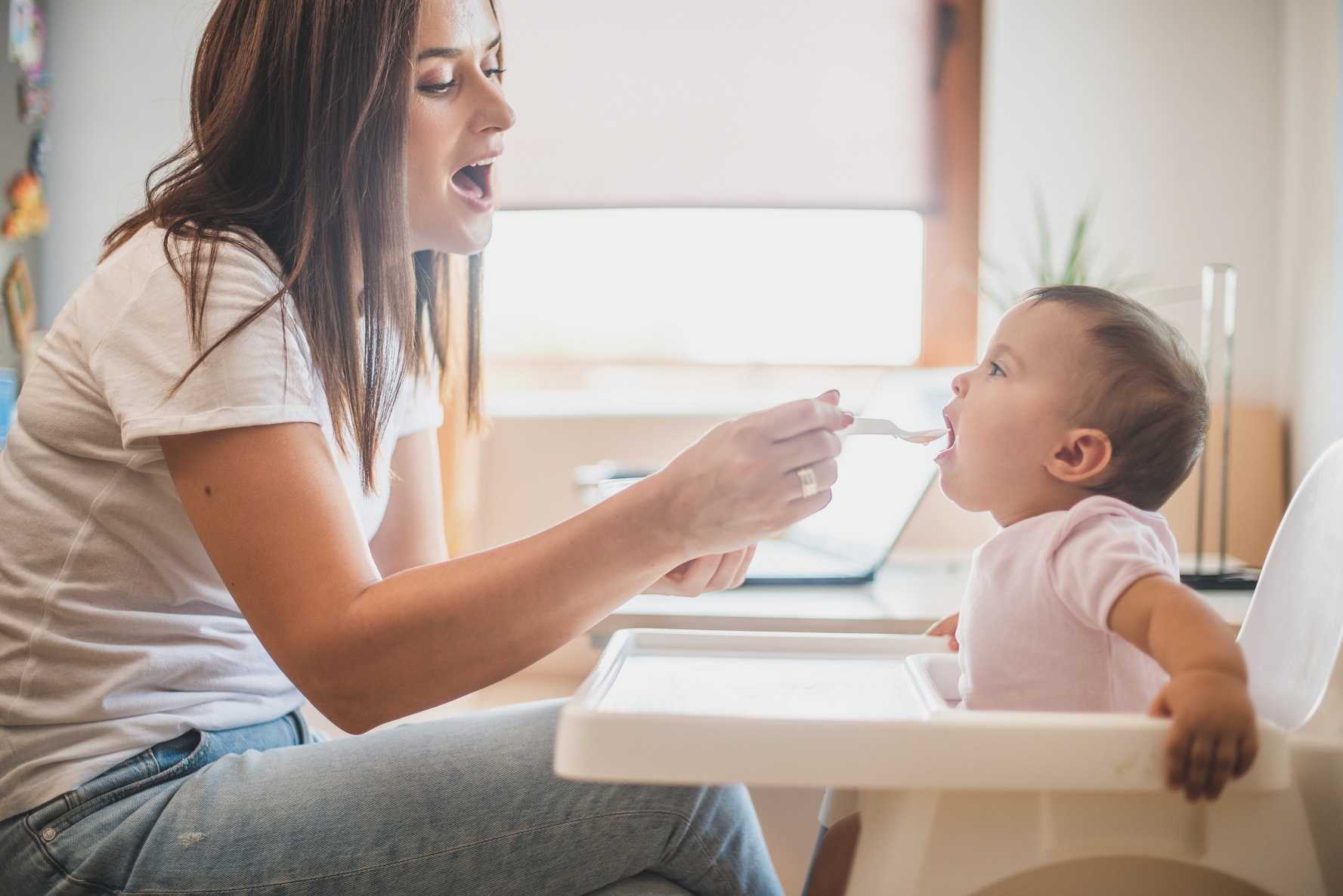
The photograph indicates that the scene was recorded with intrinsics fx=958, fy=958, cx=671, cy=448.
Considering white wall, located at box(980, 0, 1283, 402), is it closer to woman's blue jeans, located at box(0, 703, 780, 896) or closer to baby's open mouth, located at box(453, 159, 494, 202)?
baby's open mouth, located at box(453, 159, 494, 202)

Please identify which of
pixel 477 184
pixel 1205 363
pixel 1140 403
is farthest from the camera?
→ pixel 1205 363

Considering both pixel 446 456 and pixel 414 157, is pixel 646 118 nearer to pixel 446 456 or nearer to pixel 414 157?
pixel 446 456

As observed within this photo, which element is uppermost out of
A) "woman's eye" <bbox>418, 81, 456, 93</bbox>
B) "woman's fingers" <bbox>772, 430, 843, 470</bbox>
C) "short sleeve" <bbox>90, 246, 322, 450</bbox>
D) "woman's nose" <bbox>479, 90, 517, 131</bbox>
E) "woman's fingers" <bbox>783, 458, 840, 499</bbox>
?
"woman's eye" <bbox>418, 81, 456, 93</bbox>

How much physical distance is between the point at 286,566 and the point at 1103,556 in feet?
1.84

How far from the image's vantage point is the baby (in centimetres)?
69

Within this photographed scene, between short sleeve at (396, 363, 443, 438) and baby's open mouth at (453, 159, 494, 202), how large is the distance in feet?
0.72

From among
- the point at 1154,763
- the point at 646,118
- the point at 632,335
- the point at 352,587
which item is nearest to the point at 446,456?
the point at 632,335

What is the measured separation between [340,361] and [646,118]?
154 centimetres

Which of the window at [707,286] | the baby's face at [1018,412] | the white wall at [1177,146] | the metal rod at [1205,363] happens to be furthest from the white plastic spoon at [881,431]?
the window at [707,286]

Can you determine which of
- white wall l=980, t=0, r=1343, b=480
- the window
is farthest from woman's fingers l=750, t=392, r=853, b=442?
the window

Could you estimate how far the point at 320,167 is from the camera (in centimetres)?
80

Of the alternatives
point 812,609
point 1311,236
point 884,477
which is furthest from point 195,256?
point 1311,236

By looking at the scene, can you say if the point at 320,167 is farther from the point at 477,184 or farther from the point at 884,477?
the point at 884,477

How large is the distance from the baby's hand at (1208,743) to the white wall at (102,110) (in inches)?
98.1
